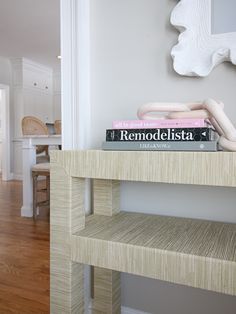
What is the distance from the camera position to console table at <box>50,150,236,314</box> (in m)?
0.69

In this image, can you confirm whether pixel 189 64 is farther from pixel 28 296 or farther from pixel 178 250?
pixel 28 296

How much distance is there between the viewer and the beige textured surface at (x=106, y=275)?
3.70ft

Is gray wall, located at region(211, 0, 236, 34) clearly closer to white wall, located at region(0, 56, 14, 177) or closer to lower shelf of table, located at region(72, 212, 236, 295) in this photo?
lower shelf of table, located at region(72, 212, 236, 295)

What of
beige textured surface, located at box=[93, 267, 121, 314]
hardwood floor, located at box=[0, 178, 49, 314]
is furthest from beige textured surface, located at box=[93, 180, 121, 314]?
hardwood floor, located at box=[0, 178, 49, 314]

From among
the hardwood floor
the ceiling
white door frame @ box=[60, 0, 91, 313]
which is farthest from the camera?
the ceiling

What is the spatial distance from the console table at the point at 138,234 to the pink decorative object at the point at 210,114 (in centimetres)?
13

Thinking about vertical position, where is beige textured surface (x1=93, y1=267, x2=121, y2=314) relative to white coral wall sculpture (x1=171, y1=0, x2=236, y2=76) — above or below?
below

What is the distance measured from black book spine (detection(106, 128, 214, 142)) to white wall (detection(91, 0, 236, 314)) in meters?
0.31

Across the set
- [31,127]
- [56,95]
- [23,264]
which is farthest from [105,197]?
[56,95]

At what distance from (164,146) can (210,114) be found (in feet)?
0.55

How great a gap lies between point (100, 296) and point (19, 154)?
16.4ft

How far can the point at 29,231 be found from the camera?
249 cm

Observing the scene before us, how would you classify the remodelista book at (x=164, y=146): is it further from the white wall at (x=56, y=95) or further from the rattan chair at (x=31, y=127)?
the white wall at (x=56, y=95)

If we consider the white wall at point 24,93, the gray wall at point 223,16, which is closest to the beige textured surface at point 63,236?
the gray wall at point 223,16
